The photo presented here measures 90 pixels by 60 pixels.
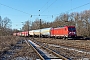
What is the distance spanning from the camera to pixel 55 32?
55344 millimetres

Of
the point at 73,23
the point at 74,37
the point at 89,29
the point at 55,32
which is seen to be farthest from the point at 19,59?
the point at 73,23

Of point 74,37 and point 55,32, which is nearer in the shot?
point 74,37

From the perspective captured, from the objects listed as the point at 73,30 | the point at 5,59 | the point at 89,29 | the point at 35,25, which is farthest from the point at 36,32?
the point at 5,59

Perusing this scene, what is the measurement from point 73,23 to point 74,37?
50.2 meters

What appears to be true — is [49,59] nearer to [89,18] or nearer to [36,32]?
[36,32]

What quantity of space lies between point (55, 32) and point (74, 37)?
35.1 ft

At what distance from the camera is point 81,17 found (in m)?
90.3

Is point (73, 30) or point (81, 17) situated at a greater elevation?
point (81, 17)

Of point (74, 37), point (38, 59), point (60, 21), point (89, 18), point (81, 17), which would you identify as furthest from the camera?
point (60, 21)

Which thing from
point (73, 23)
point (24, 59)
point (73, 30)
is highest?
point (73, 23)

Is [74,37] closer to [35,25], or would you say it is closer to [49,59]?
[49,59]

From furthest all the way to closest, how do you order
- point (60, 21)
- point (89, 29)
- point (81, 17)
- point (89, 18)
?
point (60, 21) → point (81, 17) → point (89, 18) → point (89, 29)

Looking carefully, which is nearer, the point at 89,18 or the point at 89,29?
the point at 89,29

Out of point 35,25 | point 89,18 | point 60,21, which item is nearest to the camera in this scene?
point 89,18
